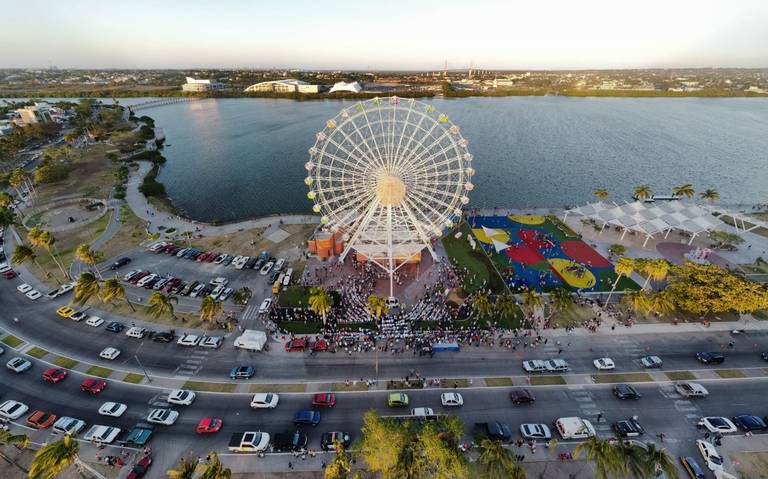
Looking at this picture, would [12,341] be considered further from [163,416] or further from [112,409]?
[163,416]

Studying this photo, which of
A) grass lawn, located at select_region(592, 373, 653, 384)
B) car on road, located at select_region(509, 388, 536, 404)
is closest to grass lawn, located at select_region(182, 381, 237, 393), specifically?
car on road, located at select_region(509, 388, 536, 404)

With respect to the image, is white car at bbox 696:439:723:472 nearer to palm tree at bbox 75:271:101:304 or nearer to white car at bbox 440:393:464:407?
white car at bbox 440:393:464:407

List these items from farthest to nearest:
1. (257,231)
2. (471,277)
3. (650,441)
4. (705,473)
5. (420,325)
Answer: (257,231) → (471,277) → (420,325) → (650,441) → (705,473)

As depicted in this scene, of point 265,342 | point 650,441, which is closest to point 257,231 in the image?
point 265,342

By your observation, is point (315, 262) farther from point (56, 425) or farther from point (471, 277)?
point (56, 425)

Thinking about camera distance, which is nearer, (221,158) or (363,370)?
(363,370)

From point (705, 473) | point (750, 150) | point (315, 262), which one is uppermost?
point (750, 150)
